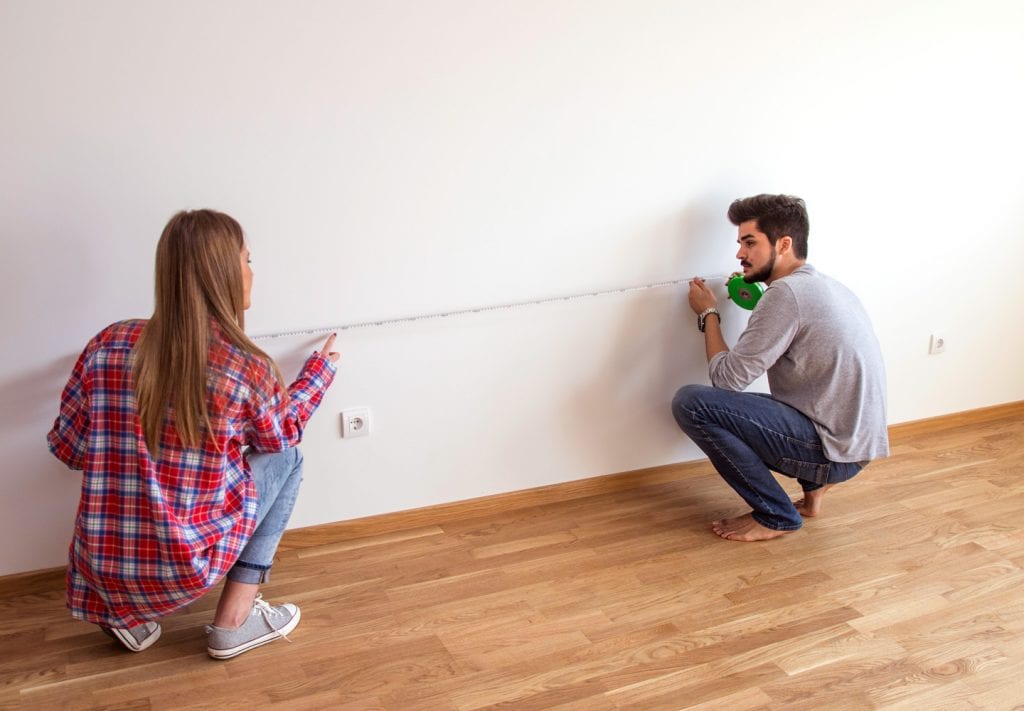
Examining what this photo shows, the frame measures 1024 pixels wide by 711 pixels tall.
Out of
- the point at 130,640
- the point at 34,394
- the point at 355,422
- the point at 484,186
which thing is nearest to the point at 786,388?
the point at 484,186

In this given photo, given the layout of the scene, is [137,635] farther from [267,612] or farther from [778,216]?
Result: [778,216]

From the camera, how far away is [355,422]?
2678 millimetres

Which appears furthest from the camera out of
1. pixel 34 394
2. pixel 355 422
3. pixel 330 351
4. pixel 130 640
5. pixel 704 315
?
pixel 704 315

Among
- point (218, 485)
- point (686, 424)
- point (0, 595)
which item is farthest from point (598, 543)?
point (0, 595)

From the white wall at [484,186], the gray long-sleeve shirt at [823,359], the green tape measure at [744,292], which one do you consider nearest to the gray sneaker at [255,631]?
the white wall at [484,186]

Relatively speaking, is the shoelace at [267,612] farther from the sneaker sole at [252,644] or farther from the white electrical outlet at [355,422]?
the white electrical outlet at [355,422]

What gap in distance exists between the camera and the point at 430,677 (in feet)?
7.15

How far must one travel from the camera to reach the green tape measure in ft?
9.37

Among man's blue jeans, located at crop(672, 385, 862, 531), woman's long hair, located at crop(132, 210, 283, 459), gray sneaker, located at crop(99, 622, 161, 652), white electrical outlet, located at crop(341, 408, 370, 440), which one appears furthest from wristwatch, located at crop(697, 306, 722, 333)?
gray sneaker, located at crop(99, 622, 161, 652)

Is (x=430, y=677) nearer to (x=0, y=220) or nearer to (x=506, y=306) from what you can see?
(x=506, y=306)

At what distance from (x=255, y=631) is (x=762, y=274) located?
5.48ft

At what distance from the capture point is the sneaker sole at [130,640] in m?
2.22

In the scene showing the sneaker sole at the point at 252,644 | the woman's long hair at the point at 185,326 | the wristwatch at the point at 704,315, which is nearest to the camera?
the woman's long hair at the point at 185,326

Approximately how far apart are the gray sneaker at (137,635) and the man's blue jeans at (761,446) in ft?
5.00
